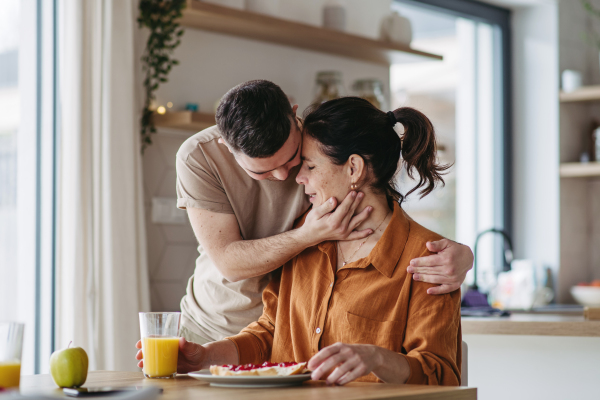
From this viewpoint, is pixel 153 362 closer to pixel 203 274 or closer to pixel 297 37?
pixel 203 274

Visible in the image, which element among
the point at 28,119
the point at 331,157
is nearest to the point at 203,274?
the point at 331,157

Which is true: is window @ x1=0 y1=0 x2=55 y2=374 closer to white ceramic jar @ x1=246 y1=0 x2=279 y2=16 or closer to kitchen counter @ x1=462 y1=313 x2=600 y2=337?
white ceramic jar @ x1=246 y1=0 x2=279 y2=16

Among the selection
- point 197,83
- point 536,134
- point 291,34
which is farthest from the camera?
point 536,134

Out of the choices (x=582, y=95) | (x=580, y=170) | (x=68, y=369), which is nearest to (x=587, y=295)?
(x=580, y=170)

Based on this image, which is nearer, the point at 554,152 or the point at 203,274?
the point at 203,274

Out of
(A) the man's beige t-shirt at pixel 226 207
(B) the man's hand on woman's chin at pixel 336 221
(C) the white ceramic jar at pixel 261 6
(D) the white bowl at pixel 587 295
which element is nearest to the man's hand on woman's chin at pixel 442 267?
(B) the man's hand on woman's chin at pixel 336 221

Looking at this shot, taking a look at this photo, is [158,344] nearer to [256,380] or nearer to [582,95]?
[256,380]

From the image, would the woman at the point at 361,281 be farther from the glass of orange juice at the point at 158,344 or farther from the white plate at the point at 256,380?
the white plate at the point at 256,380

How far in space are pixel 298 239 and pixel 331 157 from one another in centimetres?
21

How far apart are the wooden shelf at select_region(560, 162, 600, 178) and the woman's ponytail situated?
265cm

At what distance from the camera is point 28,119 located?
9.18 feet

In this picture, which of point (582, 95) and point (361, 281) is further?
point (582, 95)

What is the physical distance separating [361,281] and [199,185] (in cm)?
51

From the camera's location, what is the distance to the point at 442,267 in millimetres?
1637
